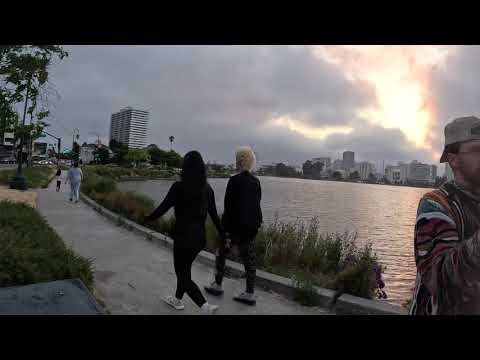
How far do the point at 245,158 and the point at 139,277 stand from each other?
255cm

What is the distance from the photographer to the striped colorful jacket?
1.21 meters

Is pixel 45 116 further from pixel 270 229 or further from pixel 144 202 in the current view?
pixel 270 229

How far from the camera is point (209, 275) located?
504 centimetres

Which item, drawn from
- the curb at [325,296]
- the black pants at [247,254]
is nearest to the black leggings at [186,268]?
the black pants at [247,254]

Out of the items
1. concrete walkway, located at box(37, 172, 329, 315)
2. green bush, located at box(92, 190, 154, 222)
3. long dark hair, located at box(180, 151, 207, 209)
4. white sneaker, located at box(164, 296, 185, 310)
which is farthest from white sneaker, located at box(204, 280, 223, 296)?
green bush, located at box(92, 190, 154, 222)

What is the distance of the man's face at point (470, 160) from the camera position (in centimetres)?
127

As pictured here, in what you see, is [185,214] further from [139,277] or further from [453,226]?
[453,226]

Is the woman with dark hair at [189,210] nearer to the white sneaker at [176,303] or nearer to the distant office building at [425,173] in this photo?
the white sneaker at [176,303]

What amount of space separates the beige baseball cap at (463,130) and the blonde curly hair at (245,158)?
258cm

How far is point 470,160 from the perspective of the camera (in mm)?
1278

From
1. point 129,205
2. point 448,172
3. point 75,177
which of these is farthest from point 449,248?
point 75,177

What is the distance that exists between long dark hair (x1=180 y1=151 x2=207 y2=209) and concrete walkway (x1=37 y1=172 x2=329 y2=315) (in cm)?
130
